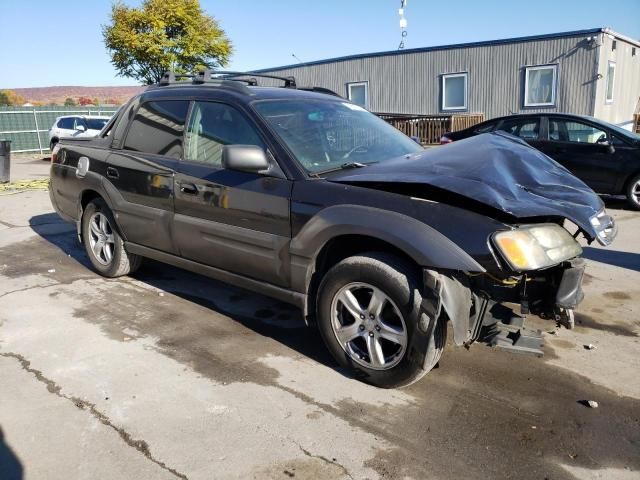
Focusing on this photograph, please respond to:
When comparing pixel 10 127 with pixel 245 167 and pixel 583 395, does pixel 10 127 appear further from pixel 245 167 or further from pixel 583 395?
pixel 583 395

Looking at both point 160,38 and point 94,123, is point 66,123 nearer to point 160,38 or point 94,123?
point 94,123

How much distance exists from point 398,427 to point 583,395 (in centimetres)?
119

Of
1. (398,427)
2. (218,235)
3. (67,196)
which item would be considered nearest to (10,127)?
Answer: (67,196)

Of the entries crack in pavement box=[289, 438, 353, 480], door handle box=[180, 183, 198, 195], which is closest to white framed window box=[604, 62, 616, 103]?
door handle box=[180, 183, 198, 195]

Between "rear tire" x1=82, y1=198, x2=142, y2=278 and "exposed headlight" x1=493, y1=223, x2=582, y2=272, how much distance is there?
3703 millimetres

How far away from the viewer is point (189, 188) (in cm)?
423

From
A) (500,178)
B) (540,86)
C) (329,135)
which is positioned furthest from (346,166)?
(540,86)

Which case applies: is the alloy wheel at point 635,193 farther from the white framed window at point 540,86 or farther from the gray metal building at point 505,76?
the white framed window at point 540,86

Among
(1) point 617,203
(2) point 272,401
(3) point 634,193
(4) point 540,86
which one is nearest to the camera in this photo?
(2) point 272,401

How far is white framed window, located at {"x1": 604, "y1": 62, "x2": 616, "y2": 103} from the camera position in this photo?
64.0ft

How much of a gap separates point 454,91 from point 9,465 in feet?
69.9

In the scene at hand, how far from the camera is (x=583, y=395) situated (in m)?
3.25

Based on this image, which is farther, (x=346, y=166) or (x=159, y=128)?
(x=159, y=128)

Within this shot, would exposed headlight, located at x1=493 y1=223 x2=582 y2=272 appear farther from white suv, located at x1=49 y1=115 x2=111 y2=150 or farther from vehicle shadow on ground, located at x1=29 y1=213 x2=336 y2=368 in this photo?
white suv, located at x1=49 y1=115 x2=111 y2=150
